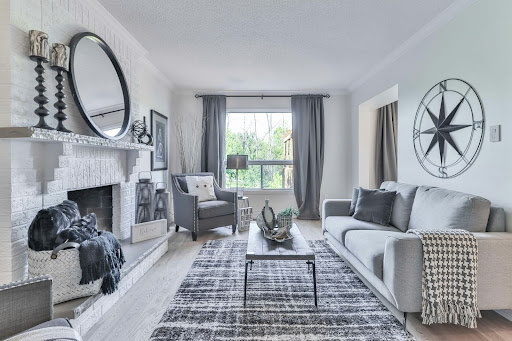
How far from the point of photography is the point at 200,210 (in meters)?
4.07

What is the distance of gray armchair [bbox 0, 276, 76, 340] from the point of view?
1.07 meters

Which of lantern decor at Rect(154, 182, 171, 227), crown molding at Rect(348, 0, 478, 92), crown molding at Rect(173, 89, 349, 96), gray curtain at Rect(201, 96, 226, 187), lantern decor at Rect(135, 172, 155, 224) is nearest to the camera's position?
crown molding at Rect(348, 0, 478, 92)

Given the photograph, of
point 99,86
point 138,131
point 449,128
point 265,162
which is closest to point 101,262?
point 99,86

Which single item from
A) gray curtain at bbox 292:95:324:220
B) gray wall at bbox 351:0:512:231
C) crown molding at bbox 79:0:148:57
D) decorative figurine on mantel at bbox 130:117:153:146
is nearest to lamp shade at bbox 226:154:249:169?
gray curtain at bbox 292:95:324:220

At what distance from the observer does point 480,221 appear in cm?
212

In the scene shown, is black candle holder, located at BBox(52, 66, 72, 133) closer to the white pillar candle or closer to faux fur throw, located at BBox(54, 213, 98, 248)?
the white pillar candle

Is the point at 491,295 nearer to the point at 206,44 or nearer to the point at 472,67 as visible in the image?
the point at 472,67

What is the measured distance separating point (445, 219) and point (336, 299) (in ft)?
3.60

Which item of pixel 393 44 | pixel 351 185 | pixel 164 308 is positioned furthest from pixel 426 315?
pixel 351 185

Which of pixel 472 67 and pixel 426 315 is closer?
pixel 426 315

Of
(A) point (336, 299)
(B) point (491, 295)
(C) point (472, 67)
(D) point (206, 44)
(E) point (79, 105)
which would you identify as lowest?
(A) point (336, 299)

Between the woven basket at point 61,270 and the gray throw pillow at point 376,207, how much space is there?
276 centimetres

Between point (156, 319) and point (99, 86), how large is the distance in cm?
213

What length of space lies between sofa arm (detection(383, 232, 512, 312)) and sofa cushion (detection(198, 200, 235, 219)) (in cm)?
275
